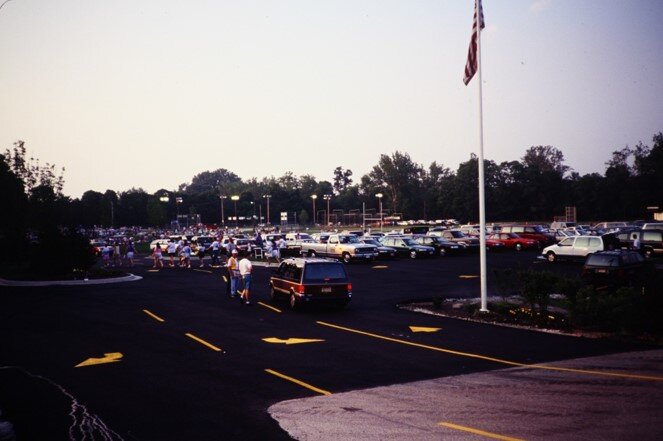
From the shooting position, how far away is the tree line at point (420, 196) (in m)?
52.1

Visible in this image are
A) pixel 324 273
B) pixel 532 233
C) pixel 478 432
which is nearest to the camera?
pixel 478 432

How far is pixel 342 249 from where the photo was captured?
40969 mm

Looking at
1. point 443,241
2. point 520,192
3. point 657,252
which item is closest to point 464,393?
point 657,252

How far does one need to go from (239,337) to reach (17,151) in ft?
149

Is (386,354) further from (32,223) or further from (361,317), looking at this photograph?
(32,223)

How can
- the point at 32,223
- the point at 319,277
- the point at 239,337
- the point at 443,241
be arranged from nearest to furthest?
the point at 239,337, the point at 319,277, the point at 443,241, the point at 32,223

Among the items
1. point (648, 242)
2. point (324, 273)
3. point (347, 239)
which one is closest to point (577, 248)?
point (648, 242)

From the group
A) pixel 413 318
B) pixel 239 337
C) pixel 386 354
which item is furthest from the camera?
pixel 413 318

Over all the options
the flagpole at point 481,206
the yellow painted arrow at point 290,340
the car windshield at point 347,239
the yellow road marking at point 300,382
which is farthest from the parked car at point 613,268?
the car windshield at point 347,239

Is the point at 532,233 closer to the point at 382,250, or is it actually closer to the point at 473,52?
the point at 382,250

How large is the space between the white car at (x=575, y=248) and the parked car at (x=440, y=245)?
9234 millimetres

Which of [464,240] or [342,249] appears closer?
[342,249]

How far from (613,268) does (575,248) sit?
13291mm

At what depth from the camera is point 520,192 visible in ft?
362
